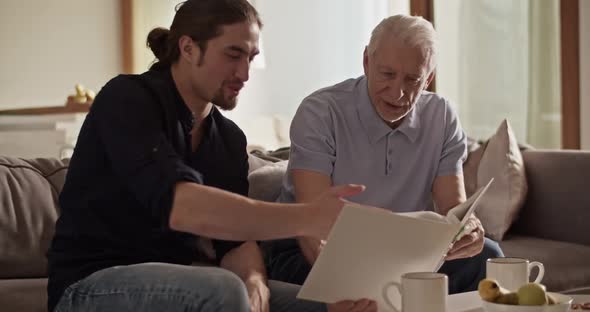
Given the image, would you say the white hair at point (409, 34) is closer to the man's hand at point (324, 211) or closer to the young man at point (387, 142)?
the young man at point (387, 142)

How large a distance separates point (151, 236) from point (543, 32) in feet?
9.47

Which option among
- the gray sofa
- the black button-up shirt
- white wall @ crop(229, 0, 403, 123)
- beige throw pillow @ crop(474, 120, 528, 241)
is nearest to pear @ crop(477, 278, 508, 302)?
the black button-up shirt

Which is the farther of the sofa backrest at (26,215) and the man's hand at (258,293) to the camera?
the sofa backrest at (26,215)

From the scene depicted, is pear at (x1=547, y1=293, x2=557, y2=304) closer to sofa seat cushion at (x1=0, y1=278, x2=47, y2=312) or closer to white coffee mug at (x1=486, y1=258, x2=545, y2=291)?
white coffee mug at (x1=486, y1=258, x2=545, y2=291)

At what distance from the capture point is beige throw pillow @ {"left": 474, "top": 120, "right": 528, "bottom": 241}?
2795 millimetres

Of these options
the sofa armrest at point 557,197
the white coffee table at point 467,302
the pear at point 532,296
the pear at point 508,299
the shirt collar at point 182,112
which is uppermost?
the shirt collar at point 182,112

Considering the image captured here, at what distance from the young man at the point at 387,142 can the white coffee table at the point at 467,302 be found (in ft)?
0.83

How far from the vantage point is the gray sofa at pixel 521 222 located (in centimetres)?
218

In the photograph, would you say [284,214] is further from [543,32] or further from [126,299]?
[543,32]

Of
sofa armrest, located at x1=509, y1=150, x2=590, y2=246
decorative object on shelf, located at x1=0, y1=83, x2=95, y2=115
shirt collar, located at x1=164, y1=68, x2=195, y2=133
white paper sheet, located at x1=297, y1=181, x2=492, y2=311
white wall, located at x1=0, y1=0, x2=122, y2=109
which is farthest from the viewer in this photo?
white wall, located at x1=0, y1=0, x2=122, y2=109

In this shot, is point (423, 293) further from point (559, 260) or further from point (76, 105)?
point (76, 105)

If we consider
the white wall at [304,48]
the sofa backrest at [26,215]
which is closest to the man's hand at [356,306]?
the sofa backrest at [26,215]

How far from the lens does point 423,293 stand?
4.36ft

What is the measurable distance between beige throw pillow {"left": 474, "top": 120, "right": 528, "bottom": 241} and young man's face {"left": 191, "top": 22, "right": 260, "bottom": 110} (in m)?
1.35
